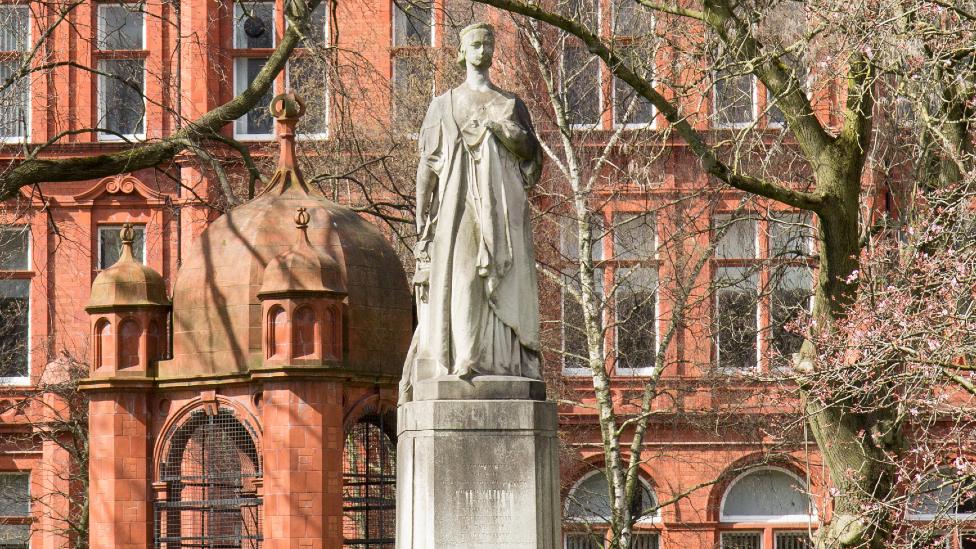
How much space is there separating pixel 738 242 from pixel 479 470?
1967 cm

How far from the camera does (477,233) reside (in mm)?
11766

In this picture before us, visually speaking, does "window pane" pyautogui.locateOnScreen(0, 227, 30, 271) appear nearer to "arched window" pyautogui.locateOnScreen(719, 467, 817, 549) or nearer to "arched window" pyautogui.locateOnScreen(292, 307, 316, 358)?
"arched window" pyautogui.locateOnScreen(719, 467, 817, 549)

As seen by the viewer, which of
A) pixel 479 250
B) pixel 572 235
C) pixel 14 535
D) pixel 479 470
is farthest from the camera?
pixel 14 535

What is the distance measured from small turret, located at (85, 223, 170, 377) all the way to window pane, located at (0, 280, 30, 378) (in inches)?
718

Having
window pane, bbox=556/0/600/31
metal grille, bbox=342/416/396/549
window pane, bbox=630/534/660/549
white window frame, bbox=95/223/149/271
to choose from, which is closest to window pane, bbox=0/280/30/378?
white window frame, bbox=95/223/149/271

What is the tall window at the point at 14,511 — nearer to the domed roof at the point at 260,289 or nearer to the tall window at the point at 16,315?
the tall window at the point at 16,315

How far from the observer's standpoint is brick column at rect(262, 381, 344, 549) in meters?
17.8

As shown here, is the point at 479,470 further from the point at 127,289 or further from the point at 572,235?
the point at 572,235

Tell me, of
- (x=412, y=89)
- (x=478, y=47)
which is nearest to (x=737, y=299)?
(x=412, y=89)

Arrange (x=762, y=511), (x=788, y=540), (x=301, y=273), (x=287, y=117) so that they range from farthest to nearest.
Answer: (x=762, y=511), (x=788, y=540), (x=287, y=117), (x=301, y=273)

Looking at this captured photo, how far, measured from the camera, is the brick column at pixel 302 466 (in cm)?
1784

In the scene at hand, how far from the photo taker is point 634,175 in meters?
26.4

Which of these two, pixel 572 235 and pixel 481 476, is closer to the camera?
pixel 481 476

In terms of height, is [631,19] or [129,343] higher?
[631,19]
